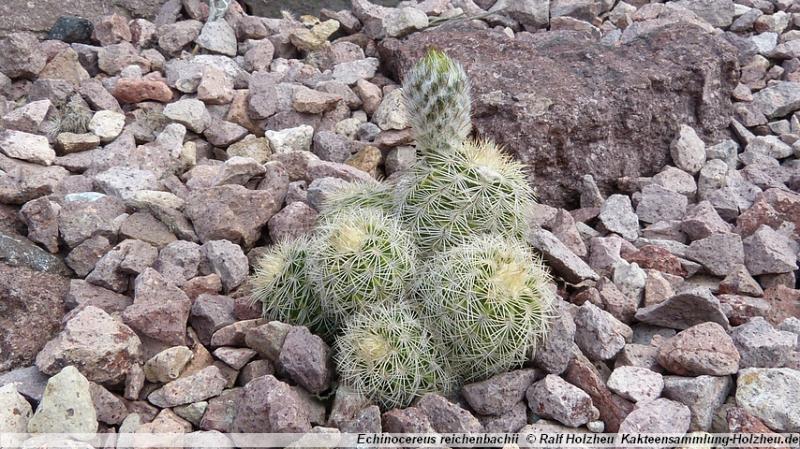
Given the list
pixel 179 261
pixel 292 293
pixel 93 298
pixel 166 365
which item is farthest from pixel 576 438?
pixel 93 298

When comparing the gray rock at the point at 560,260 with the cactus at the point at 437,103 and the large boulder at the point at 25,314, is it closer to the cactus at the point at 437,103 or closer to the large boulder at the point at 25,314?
the cactus at the point at 437,103

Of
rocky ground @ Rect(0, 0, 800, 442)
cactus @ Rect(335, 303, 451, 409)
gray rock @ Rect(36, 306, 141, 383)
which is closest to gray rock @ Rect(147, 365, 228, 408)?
rocky ground @ Rect(0, 0, 800, 442)

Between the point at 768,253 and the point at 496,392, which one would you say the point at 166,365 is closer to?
the point at 496,392

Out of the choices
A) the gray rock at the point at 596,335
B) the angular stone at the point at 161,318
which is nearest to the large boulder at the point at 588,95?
the gray rock at the point at 596,335

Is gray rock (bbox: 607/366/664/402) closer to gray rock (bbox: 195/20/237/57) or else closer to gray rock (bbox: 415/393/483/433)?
gray rock (bbox: 415/393/483/433)

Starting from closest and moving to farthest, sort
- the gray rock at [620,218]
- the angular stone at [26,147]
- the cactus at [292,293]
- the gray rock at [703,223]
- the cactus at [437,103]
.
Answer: the cactus at [437,103] → the cactus at [292,293] → the gray rock at [703,223] → the gray rock at [620,218] → the angular stone at [26,147]

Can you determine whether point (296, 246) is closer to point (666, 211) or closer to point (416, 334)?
point (416, 334)
